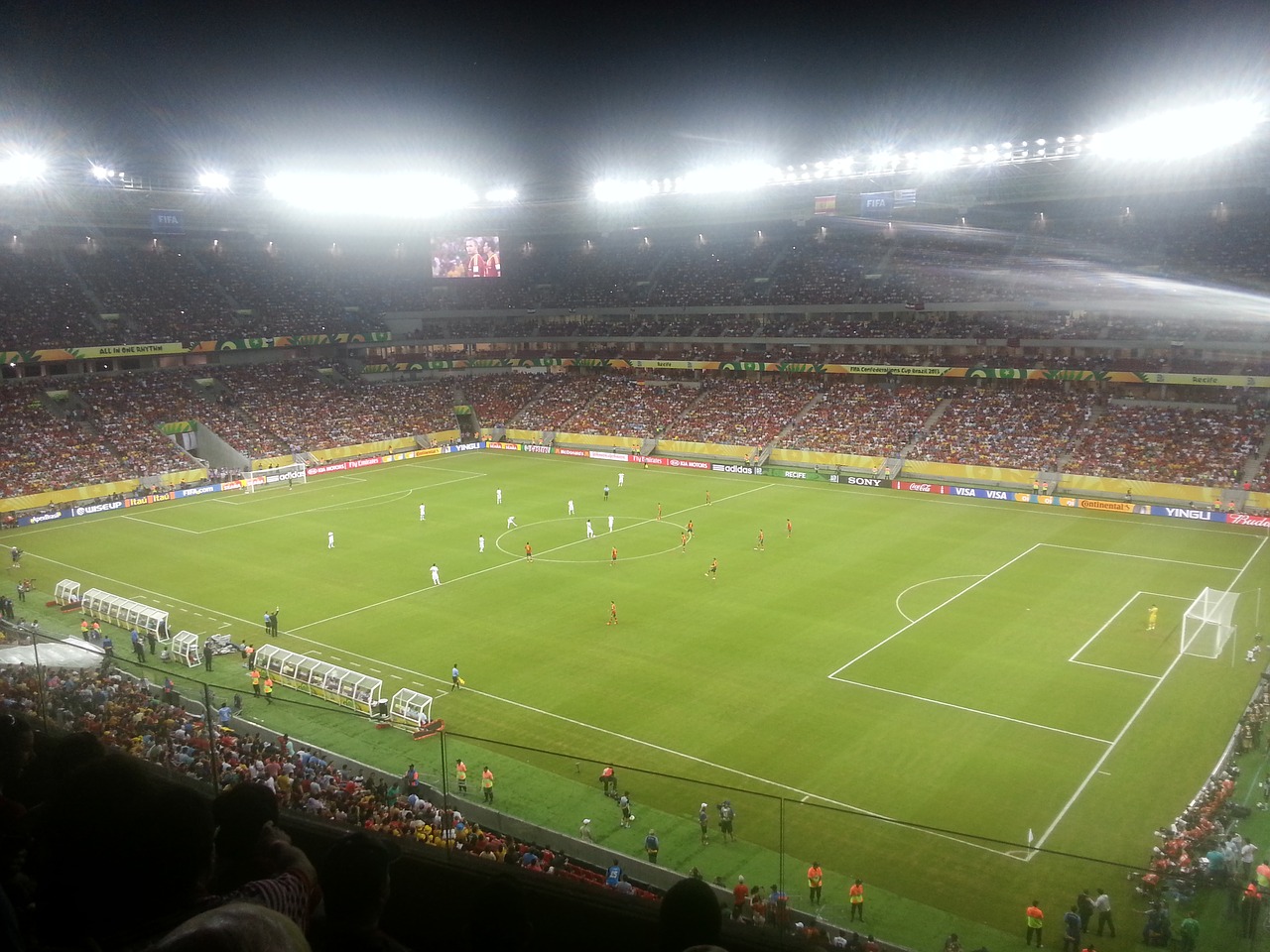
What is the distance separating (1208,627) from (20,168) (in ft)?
226

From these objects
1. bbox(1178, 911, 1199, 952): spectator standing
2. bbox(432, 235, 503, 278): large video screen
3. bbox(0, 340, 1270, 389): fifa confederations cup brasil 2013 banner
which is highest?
bbox(432, 235, 503, 278): large video screen

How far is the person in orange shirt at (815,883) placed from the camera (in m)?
13.4

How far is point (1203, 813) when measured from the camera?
19.0 meters

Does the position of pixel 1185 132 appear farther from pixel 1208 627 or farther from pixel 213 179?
pixel 213 179

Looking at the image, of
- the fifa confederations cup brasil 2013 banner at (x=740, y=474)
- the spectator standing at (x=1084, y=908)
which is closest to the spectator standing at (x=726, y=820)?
the spectator standing at (x=1084, y=908)

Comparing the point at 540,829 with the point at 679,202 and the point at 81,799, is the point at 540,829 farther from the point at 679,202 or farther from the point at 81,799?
the point at 679,202

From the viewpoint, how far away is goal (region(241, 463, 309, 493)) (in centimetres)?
5959

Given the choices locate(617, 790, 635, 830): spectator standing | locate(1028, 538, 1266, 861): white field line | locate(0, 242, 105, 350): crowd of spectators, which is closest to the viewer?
locate(1028, 538, 1266, 861): white field line

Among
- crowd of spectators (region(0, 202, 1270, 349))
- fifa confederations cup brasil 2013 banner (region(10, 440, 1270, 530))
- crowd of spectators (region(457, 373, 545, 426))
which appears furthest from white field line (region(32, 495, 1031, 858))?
crowd of spectators (region(457, 373, 545, 426))

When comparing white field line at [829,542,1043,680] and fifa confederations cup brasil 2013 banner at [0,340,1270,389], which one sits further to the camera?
fifa confederations cup brasil 2013 banner at [0,340,1270,389]

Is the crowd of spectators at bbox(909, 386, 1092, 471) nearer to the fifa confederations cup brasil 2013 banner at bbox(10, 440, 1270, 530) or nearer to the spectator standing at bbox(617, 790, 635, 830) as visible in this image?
the fifa confederations cup brasil 2013 banner at bbox(10, 440, 1270, 530)

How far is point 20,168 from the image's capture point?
60.1 metres

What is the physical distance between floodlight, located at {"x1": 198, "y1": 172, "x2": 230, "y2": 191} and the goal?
23.1 meters

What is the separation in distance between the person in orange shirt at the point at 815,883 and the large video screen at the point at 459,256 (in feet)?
249
